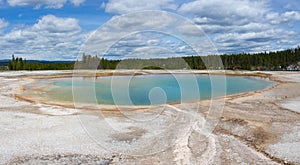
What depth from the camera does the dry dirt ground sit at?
10.7 meters

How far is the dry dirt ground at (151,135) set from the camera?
10695 millimetres

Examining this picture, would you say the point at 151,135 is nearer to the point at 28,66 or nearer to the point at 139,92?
the point at 139,92

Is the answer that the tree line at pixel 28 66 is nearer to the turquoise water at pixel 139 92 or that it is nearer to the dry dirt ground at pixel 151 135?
the turquoise water at pixel 139 92

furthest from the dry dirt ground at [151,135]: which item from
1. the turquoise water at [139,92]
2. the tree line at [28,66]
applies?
the tree line at [28,66]

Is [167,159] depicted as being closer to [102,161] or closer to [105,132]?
[102,161]

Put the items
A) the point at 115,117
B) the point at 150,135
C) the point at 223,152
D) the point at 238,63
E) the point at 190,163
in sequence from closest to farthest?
1. the point at 190,163
2. the point at 223,152
3. the point at 150,135
4. the point at 115,117
5. the point at 238,63

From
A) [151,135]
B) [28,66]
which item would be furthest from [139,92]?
[28,66]

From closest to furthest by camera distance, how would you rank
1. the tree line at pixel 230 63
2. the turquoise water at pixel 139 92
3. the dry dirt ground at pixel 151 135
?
the dry dirt ground at pixel 151 135 → the turquoise water at pixel 139 92 → the tree line at pixel 230 63

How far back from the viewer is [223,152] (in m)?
11.1

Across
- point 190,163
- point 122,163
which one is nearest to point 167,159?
point 190,163

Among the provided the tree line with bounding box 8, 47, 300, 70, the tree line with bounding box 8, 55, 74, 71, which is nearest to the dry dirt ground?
the tree line with bounding box 8, 47, 300, 70

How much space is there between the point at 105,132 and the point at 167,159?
457 cm

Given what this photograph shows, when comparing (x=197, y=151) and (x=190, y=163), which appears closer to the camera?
(x=190, y=163)

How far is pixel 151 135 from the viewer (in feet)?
44.6
